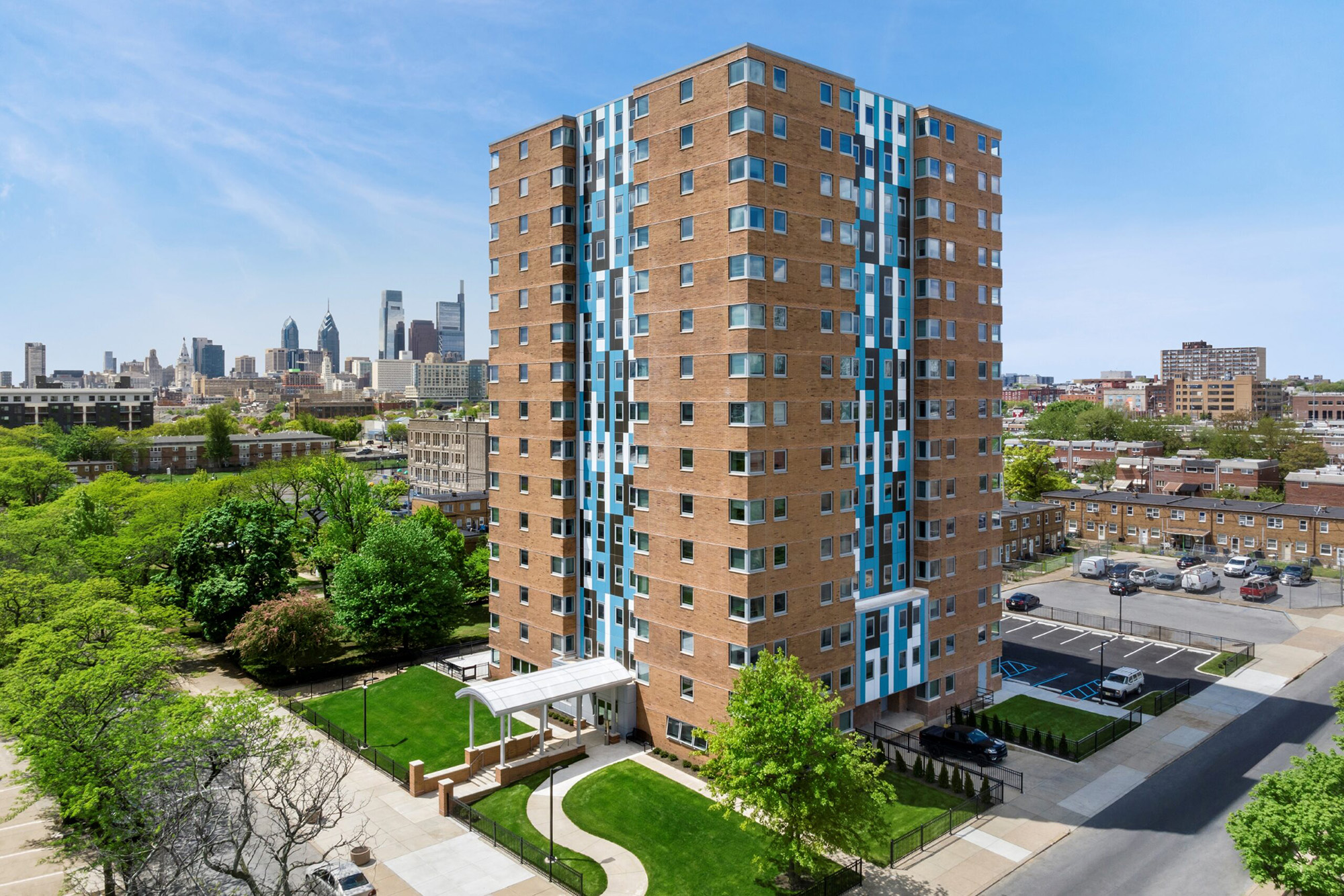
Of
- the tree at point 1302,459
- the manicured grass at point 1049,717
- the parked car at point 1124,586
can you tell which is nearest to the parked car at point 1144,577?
the parked car at point 1124,586

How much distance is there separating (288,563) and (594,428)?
3517cm

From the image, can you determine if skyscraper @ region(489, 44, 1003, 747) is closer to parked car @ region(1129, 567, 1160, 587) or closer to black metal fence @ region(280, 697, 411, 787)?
black metal fence @ region(280, 697, 411, 787)

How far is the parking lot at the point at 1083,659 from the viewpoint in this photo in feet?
189

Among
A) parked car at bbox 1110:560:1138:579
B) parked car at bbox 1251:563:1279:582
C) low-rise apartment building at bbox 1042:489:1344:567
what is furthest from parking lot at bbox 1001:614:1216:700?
low-rise apartment building at bbox 1042:489:1344:567

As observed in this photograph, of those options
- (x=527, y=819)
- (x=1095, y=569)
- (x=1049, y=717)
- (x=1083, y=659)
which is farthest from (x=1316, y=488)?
(x=527, y=819)

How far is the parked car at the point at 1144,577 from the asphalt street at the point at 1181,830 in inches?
1468

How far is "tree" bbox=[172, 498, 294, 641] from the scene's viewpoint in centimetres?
6147

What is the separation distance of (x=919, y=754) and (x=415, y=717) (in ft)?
100

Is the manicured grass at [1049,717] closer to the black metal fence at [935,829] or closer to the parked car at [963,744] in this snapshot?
the parked car at [963,744]

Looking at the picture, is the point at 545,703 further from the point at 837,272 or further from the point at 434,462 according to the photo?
the point at 434,462

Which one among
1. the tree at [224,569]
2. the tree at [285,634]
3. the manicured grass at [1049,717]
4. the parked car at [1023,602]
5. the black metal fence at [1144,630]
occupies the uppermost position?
the tree at [224,569]

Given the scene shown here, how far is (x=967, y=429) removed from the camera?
51781 mm

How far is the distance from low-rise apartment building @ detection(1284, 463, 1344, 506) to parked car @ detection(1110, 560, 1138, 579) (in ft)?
107

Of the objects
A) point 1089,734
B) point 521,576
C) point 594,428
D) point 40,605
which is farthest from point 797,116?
point 40,605
